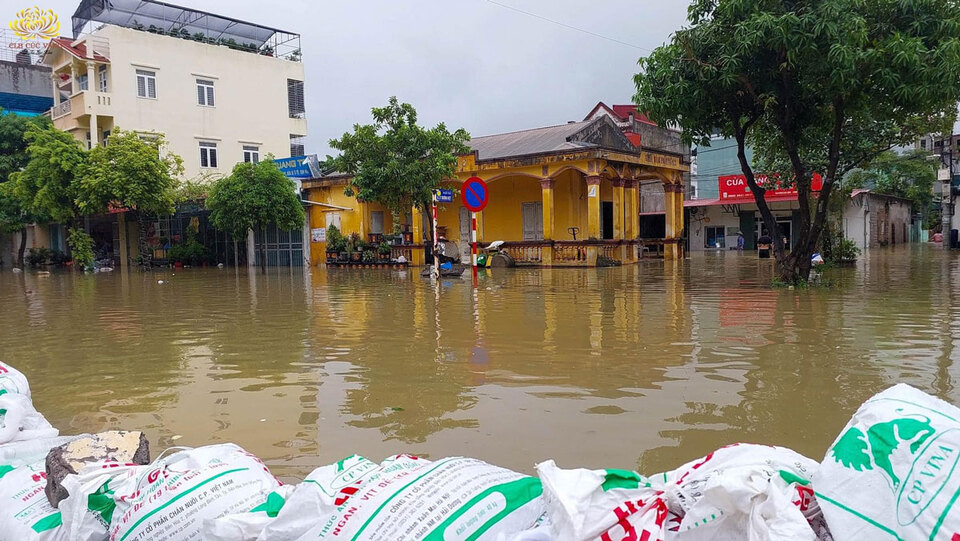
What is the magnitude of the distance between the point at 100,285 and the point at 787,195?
82.0 ft

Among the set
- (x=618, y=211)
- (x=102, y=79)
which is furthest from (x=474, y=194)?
(x=102, y=79)

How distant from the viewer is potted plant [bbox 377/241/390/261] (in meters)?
22.4

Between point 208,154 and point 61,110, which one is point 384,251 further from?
point 61,110

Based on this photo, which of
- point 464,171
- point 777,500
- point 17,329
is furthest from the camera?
point 464,171

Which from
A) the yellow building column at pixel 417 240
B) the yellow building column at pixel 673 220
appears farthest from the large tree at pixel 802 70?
the yellow building column at pixel 417 240

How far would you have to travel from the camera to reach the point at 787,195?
27.9 meters

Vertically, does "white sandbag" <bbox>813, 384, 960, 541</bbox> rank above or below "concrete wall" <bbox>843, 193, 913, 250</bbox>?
below

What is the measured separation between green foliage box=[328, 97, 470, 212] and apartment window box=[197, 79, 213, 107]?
13310 mm

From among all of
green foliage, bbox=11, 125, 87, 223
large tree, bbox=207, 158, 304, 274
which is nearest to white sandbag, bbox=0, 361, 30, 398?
large tree, bbox=207, 158, 304, 274

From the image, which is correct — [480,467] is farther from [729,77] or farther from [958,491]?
[729,77]

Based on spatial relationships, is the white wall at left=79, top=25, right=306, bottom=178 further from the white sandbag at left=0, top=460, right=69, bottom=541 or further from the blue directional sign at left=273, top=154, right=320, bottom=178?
the white sandbag at left=0, top=460, right=69, bottom=541

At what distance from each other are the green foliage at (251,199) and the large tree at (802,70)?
48.1 ft

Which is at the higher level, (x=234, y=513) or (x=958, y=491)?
(x=958, y=491)

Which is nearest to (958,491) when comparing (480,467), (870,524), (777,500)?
(870,524)
